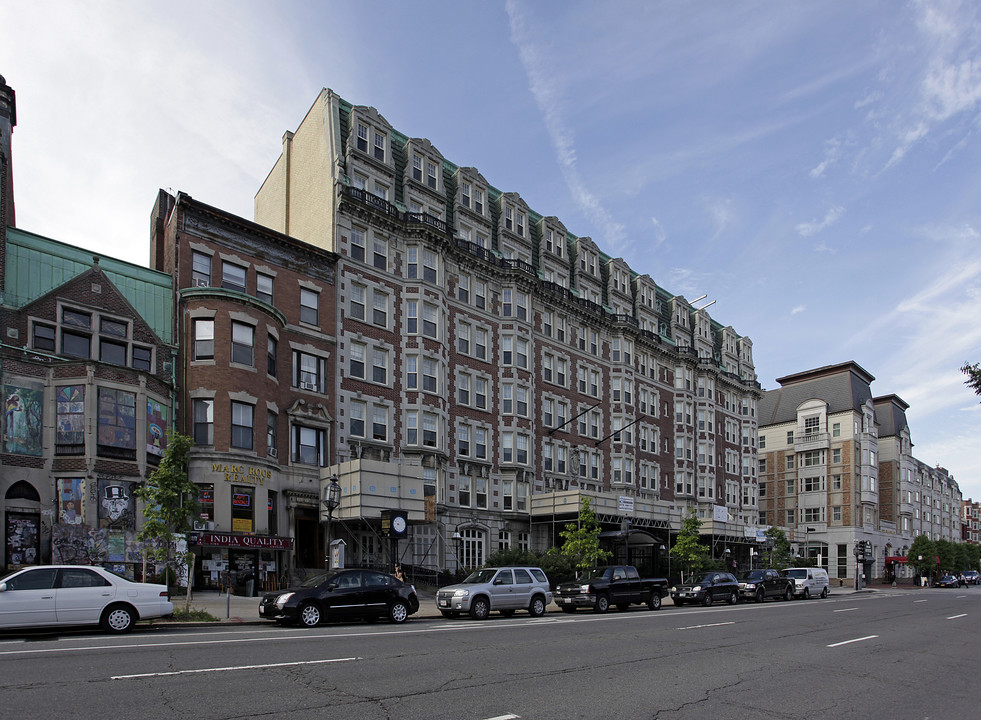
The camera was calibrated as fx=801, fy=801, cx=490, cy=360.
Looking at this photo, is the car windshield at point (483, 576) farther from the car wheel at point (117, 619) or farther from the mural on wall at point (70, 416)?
the mural on wall at point (70, 416)

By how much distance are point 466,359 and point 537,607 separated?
20975 millimetres

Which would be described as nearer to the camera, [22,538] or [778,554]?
[22,538]

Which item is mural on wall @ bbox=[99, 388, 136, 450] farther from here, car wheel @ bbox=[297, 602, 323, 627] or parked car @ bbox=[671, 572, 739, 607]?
parked car @ bbox=[671, 572, 739, 607]

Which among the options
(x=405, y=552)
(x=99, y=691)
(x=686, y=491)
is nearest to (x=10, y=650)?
(x=99, y=691)

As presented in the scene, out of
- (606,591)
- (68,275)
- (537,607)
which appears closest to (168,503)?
(537,607)

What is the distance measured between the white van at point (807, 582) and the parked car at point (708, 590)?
29.6 feet

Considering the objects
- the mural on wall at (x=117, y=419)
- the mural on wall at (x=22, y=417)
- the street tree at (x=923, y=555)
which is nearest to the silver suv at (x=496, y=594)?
the mural on wall at (x=117, y=419)

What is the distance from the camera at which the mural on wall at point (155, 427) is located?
29219 mm

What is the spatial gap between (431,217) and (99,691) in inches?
1406

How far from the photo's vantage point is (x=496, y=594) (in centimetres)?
2520

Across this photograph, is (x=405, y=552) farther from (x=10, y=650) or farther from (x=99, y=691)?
(x=99, y=691)

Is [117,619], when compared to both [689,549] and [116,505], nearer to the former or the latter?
[116,505]

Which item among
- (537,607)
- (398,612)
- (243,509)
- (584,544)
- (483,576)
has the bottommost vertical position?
(537,607)

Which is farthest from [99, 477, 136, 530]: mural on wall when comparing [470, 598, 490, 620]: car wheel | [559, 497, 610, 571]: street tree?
[559, 497, 610, 571]: street tree
